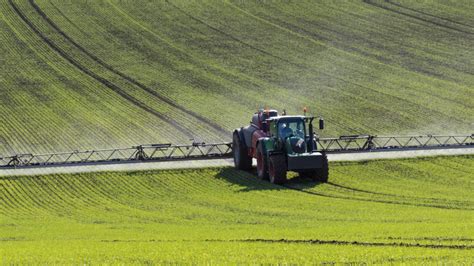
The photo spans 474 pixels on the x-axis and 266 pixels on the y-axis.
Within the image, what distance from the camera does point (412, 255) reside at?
19.2 m

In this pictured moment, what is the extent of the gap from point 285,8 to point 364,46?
1078 cm

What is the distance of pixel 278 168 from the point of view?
1350 inches

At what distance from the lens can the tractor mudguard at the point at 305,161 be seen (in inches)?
1344

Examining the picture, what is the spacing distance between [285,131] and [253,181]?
2.21m

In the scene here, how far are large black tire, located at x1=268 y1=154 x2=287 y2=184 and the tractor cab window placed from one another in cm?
109

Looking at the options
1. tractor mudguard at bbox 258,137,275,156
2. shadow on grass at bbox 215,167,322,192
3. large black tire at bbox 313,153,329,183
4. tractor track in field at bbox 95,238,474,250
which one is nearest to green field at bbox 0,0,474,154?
shadow on grass at bbox 215,167,322,192

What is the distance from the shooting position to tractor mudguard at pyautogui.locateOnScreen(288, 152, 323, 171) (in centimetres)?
3412

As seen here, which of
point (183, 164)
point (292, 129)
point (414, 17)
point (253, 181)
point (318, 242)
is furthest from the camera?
point (414, 17)

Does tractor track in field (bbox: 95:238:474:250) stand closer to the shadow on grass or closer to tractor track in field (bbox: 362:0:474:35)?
the shadow on grass

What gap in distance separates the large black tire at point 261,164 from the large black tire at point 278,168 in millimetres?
1051

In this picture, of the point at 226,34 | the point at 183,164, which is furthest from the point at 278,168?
the point at 226,34

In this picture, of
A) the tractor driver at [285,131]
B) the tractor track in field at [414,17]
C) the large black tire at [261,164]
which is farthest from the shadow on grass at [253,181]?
the tractor track in field at [414,17]

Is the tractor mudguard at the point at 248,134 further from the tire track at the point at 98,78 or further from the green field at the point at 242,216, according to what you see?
the tire track at the point at 98,78

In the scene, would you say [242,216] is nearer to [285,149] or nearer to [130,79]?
[285,149]
